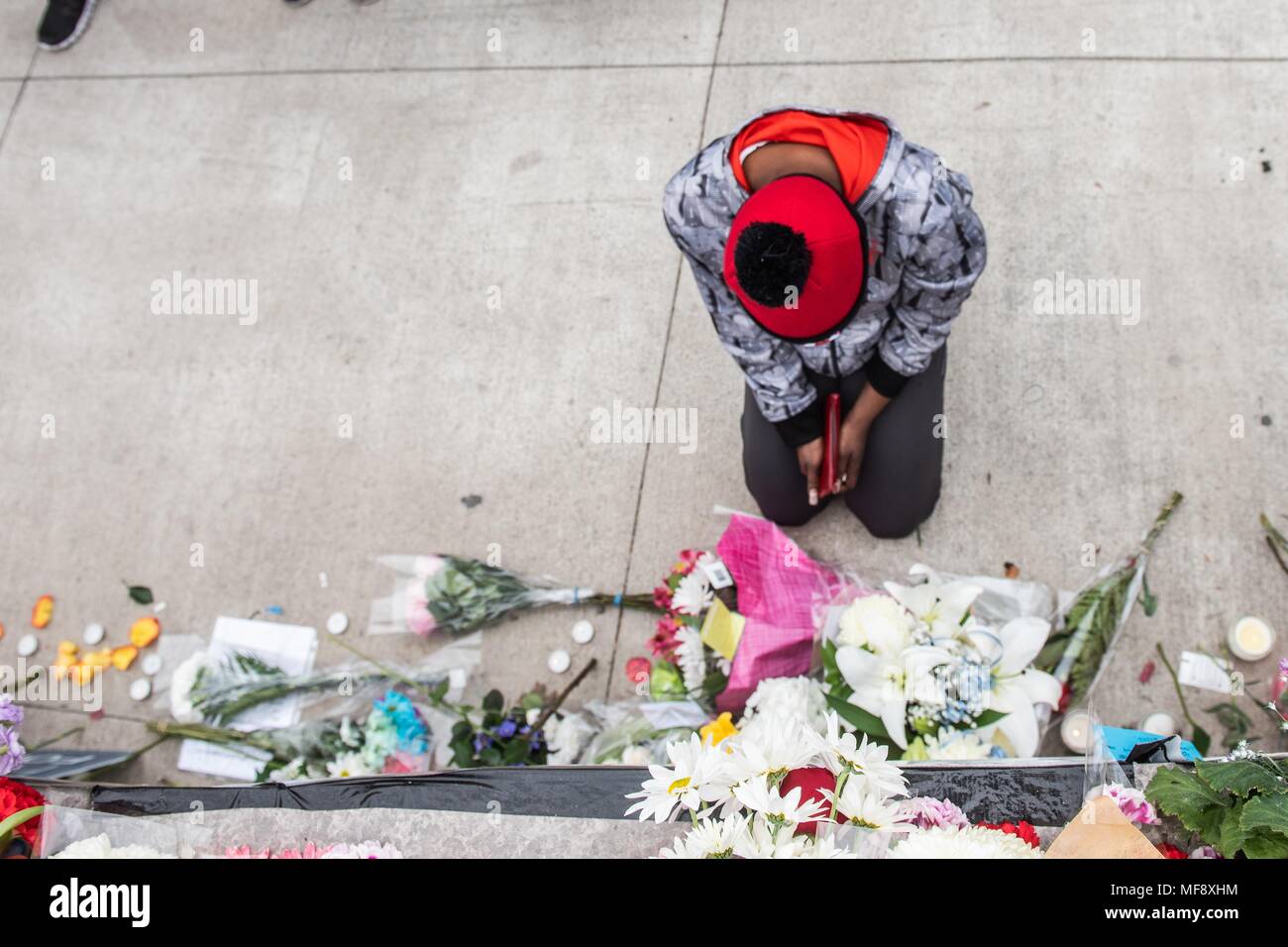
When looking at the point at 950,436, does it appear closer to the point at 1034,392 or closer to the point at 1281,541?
the point at 1034,392

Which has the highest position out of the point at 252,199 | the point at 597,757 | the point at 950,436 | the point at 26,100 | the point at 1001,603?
the point at 26,100

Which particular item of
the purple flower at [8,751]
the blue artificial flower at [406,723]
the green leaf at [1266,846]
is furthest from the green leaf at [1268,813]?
the blue artificial flower at [406,723]

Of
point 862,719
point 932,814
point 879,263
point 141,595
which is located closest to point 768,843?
point 932,814

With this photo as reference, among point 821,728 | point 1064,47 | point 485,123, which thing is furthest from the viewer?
point 485,123

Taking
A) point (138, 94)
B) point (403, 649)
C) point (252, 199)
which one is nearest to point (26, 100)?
point (138, 94)

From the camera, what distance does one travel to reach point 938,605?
1783 mm

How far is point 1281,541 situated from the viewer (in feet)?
7.58

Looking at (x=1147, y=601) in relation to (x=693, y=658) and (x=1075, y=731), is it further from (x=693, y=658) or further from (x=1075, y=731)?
(x=693, y=658)

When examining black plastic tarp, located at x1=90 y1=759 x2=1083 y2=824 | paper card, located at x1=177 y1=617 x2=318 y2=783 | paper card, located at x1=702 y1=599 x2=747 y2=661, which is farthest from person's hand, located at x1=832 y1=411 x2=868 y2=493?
paper card, located at x1=177 y1=617 x2=318 y2=783

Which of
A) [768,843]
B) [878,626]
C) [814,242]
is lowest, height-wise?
[768,843]

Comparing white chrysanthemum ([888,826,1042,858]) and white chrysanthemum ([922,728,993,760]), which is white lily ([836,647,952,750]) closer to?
white chrysanthemum ([922,728,993,760])

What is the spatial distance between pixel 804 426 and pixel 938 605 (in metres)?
0.58

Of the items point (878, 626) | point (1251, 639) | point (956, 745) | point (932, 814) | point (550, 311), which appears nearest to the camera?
point (932, 814)
